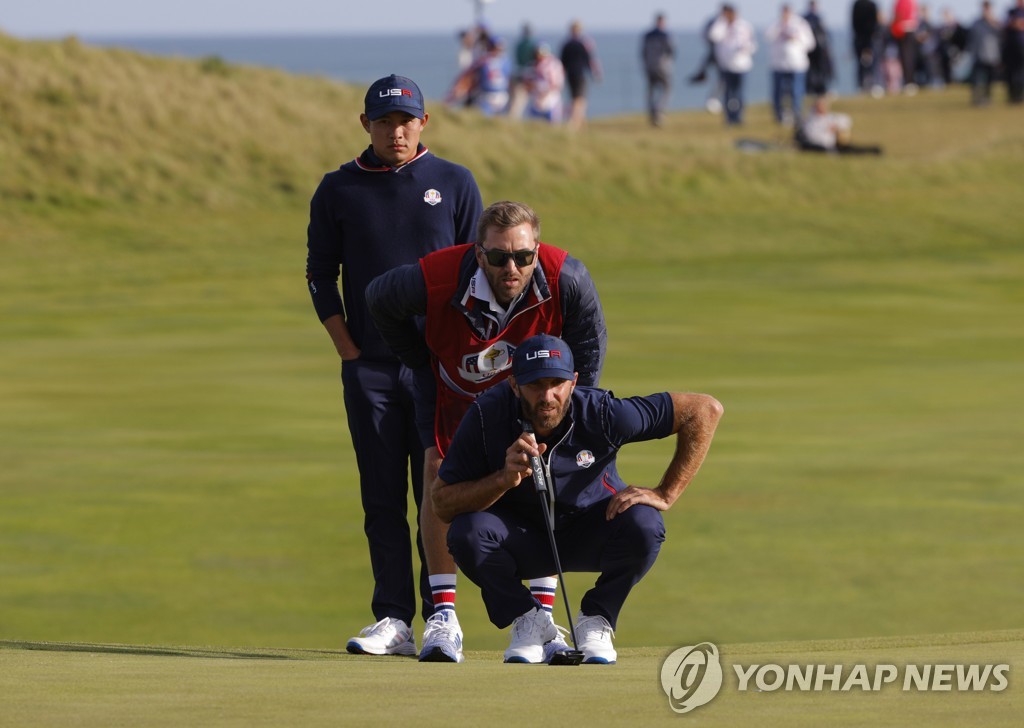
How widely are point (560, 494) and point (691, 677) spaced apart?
1.21m

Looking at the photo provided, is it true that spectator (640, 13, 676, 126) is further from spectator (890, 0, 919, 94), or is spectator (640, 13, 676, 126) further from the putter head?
the putter head

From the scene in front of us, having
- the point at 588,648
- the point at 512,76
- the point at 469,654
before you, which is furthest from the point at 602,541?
the point at 512,76

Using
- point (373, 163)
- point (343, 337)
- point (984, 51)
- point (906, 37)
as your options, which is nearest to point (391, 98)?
point (373, 163)

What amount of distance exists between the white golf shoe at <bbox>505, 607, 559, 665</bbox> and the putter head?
118mm

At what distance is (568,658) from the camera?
19.6 ft

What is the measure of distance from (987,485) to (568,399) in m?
5.66

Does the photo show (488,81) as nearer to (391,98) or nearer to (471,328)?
(391,98)

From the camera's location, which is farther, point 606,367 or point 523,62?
point 523,62

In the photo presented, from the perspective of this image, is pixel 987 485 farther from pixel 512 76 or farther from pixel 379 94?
pixel 512 76

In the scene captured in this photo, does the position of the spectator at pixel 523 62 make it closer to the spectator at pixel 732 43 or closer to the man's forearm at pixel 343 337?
the spectator at pixel 732 43

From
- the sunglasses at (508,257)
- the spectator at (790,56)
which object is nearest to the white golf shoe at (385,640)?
the sunglasses at (508,257)

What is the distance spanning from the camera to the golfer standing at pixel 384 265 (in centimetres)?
693

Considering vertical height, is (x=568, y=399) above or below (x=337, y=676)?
above

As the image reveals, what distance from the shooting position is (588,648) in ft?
20.0
